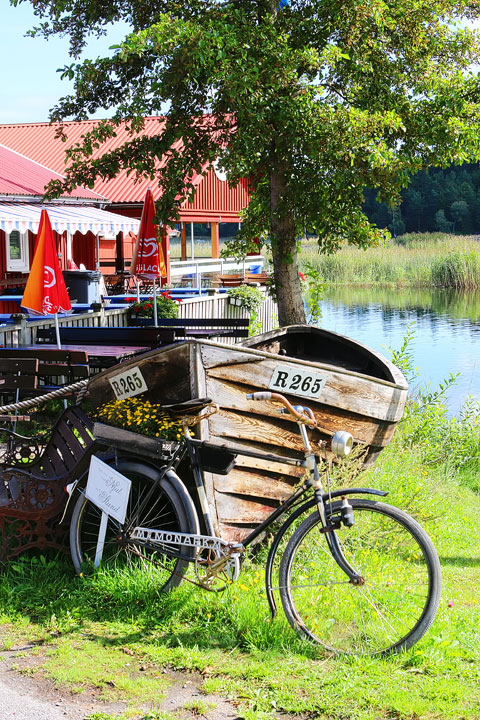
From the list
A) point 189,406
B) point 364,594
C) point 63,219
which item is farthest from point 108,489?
point 63,219

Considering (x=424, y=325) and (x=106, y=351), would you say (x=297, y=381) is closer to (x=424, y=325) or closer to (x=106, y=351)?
(x=106, y=351)

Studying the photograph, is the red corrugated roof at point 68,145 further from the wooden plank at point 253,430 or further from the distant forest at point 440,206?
the distant forest at point 440,206

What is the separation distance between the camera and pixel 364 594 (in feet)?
12.6

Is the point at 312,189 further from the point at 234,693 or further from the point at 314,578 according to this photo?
the point at 234,693

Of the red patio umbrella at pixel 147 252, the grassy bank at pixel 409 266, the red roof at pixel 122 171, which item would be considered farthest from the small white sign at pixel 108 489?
the grassy bank at pixel 409 266

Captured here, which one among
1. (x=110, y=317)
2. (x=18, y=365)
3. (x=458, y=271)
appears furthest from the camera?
(x=458, y=271)

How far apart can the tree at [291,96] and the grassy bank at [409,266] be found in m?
24.8

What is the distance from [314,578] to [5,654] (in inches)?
63.7

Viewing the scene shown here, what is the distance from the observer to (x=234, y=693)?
3.46m

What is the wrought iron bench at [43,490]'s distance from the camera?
4.70 meters

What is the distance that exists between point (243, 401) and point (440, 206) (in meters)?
86.2

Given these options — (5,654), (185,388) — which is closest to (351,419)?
(185,388)

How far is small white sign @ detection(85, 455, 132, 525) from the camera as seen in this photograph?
4.26 m

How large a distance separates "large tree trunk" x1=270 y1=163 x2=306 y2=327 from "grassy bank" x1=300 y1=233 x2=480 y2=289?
24558 millimetres
